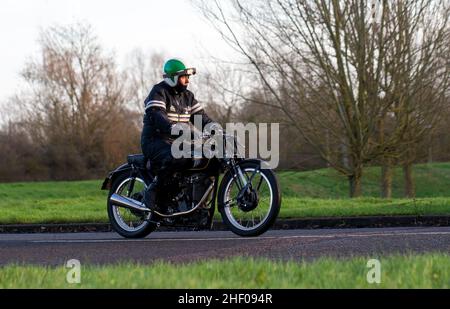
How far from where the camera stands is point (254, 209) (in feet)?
27.6

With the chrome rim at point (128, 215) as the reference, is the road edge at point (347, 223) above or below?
below

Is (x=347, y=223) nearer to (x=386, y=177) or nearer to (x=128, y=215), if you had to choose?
(x=128, y=215)

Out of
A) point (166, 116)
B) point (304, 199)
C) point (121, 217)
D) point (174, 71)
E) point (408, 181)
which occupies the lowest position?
point (121, 217)

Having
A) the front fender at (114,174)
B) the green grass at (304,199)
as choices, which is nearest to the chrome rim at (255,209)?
the front fender at (114,174)

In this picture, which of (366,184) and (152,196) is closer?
(152,196)

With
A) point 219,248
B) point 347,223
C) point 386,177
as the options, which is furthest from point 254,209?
point 386,177

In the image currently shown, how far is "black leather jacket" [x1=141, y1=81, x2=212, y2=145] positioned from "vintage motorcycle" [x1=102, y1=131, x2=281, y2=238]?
0.47m

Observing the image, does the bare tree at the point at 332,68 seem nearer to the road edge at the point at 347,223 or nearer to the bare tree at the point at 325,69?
the bare tree at the point at 325,69

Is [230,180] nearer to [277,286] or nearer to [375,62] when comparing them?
[277,286]

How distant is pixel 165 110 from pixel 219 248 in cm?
186

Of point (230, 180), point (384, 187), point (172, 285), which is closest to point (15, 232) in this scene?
point (230, 180)

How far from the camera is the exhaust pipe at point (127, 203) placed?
362 inches

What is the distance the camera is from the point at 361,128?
21.0 metres

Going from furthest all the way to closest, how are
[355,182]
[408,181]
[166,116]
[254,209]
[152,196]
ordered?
[408,181]
[355,182]
[152,196]
[166,116]
[254,209]
